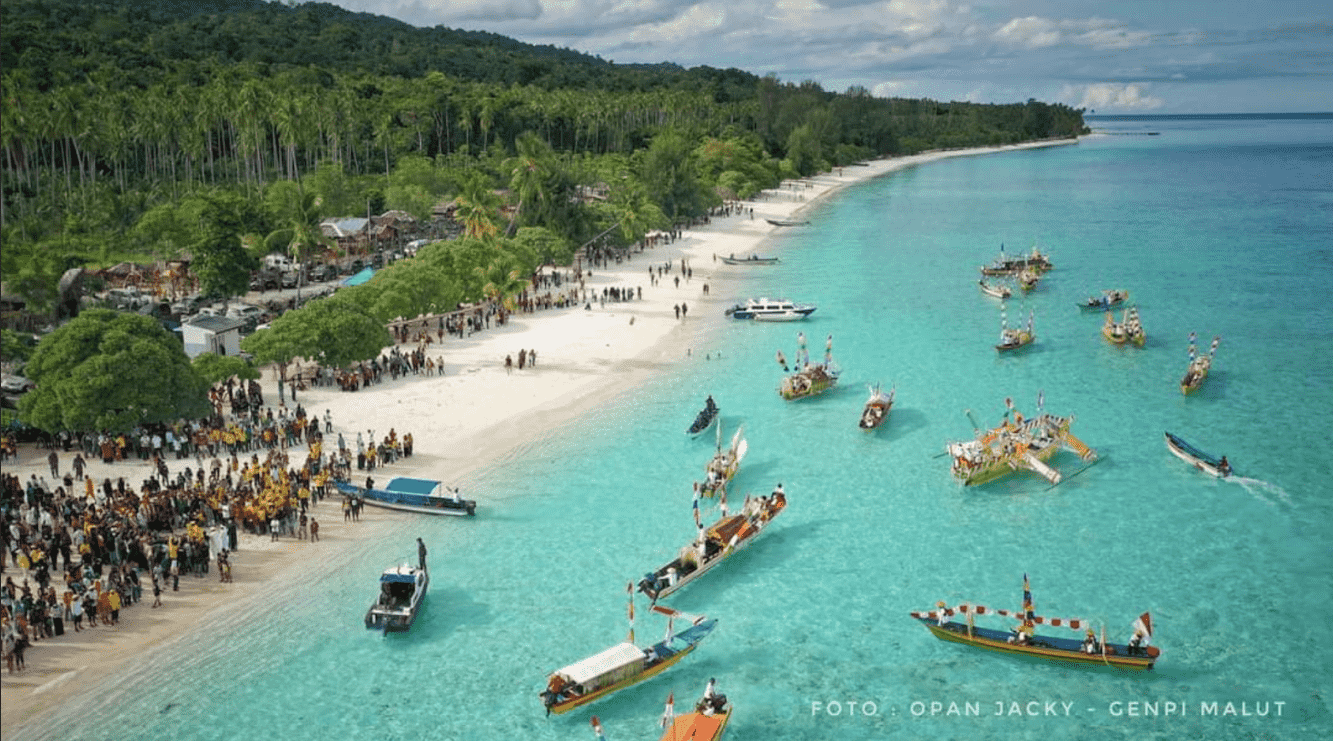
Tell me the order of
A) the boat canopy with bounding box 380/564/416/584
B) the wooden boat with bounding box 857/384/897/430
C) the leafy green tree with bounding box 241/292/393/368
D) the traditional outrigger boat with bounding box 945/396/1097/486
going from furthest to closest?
the leafy green tree with bounding box 241/292/393/368 → the wooden boat with bounding box 857/384/897/430 → the traditional outrigger boat with bounding box 945/396/1097/486 → the boat canopy with bounding box 380/564/416/584

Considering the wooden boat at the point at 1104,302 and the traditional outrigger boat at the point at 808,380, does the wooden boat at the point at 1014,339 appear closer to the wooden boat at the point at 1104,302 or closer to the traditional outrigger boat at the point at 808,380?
the wooden boat at the point at 1104,302

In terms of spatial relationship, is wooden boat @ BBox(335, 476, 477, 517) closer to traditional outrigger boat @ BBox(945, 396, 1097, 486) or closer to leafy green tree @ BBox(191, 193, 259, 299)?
traditional outrigger boat @ BBox(945, 396, 1097, 486)

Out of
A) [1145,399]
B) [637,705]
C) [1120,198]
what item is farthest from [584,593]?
[1120,198]

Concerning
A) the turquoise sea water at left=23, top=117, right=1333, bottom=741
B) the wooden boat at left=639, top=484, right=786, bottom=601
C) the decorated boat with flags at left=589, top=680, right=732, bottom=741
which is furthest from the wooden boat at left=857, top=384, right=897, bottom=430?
the decorated boat with flags at left=589, top=680, right=732, bottom=741

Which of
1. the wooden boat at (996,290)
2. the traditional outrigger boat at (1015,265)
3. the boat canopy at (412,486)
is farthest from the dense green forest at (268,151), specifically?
the traditional outrigger boat at (1015,265)

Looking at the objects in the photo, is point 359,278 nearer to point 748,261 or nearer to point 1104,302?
point 748,261

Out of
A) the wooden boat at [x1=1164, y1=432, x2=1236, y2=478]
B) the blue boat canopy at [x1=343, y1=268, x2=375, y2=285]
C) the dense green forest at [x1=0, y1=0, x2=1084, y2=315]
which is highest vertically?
the dense green forest at [x1=0, y1=0, x2=1084, y2=315]

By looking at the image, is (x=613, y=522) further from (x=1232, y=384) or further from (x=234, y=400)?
(x=1232, y=384)
